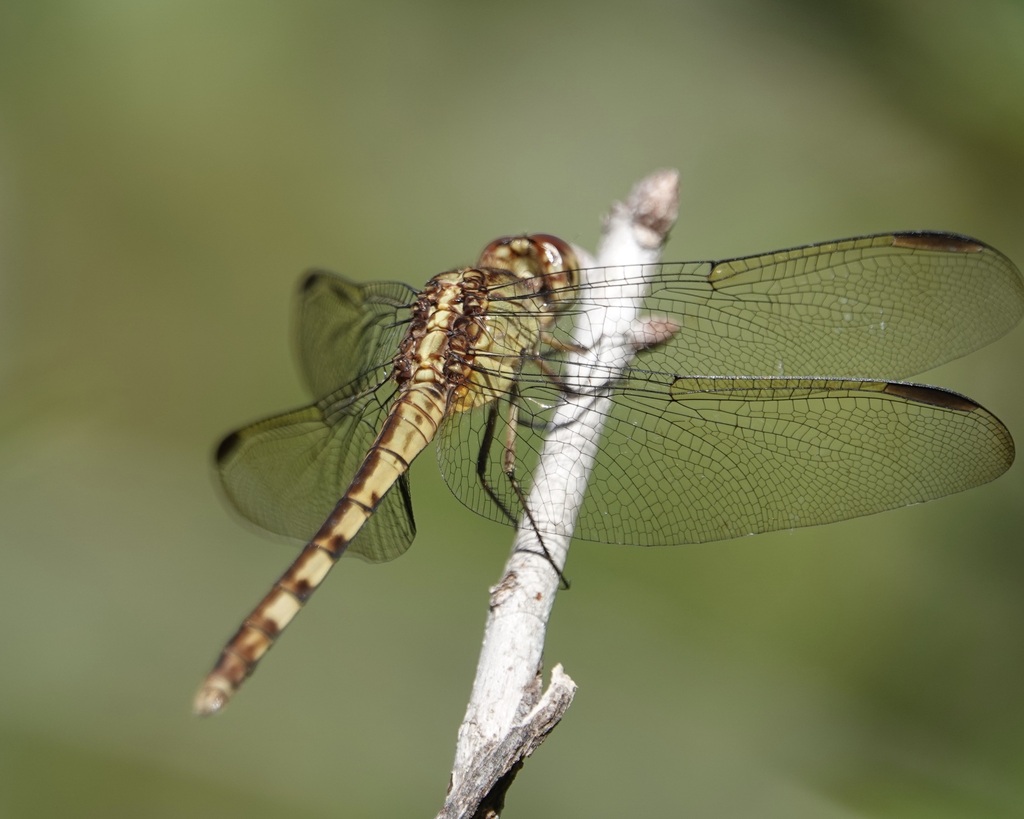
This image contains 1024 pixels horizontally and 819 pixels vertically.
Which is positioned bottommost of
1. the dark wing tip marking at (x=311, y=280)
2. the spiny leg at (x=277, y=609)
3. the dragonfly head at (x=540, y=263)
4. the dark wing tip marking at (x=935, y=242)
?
the spiny leg at (x=277, y=609)

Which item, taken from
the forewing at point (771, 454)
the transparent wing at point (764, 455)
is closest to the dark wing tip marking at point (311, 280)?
the transparent wing at point (764, 455)

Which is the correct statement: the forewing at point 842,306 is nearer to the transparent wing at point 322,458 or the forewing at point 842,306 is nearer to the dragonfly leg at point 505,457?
the dragonfly leg at point 505,457

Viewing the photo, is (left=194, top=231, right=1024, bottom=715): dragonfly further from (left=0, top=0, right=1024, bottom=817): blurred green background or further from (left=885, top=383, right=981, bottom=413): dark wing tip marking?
(left=0, top=0, right=1024, bottom=817): blurred green background

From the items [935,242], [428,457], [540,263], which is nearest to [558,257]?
Result: [540,263]

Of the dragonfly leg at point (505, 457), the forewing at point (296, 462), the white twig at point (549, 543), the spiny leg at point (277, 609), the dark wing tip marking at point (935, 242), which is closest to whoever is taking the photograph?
the white twig at point (549, 543)

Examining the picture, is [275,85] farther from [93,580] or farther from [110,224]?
[93,580]

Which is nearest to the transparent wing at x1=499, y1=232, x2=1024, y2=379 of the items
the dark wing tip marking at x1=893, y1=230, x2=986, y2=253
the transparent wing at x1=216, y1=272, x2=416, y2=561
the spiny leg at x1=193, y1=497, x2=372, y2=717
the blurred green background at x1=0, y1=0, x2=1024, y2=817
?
the dark wing tip marking at x1=893, y1=230, x2=986, y2=253

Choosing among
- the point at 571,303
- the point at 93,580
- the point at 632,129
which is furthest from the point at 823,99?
the point at 93,580

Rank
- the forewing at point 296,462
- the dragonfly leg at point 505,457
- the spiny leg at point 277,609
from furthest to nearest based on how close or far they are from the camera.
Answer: the forewing at point 296,462 → the dragonfly leg at point 505,457 → the spiny leg at point 277,609

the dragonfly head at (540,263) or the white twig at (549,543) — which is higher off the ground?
the dragonfly head at (540,263)
